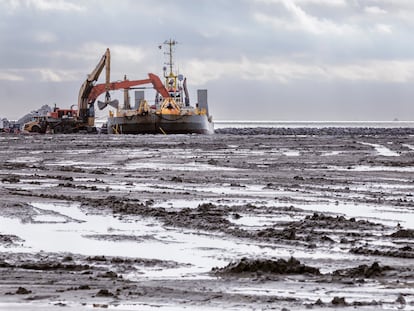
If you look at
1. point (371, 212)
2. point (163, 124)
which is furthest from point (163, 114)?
point (371, 212)

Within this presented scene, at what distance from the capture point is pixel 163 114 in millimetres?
69562

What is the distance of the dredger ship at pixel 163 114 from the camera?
2741 inches

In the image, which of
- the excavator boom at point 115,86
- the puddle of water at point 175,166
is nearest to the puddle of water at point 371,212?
the puddle of water at point 175,166

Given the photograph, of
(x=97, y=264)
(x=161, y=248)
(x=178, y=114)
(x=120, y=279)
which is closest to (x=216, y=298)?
(x=120, y=279)

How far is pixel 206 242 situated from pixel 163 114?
59.5 m

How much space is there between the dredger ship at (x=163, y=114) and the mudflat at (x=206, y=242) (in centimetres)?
4886

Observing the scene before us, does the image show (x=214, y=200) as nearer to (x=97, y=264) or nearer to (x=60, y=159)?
(x=97, y=264)

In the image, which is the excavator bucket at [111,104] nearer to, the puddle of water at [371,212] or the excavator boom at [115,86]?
the excavator boom at [115,86]

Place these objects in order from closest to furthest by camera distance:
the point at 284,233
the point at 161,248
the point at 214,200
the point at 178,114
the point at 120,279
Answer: the point at 120,279
the point at 161,248
the point at 284,233
the point at 214,200
the point at 178,114

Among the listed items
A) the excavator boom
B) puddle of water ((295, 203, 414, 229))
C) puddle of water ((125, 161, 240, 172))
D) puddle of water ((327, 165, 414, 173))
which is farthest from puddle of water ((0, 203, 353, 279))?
the excavator boom

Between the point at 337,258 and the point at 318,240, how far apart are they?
1.31m

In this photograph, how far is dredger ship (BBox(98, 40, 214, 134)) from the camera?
69.6 m

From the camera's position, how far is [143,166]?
25.2 metres

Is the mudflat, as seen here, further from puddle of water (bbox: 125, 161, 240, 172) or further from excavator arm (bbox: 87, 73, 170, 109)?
excavator arm (bbox: 87, 73, 170, 109)
